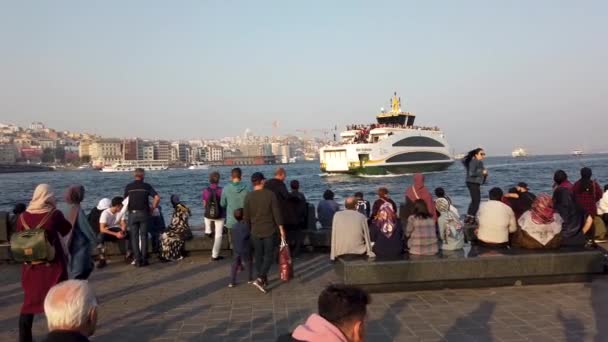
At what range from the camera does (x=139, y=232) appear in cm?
840

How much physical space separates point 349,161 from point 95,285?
5278cm

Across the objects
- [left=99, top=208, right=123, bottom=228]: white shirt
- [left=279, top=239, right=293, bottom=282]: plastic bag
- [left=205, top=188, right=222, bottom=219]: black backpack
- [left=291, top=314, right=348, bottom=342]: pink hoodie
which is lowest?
[left=279, top=239, right=293, bottom=282]: plastic bag

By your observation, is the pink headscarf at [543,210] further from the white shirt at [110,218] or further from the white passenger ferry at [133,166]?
the white passenger ferry at [133,166]

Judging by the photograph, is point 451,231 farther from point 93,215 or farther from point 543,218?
point 93,215

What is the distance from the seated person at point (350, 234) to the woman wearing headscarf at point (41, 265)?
327 cm

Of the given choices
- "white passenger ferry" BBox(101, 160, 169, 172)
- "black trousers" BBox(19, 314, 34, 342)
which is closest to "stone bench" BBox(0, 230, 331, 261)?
"black trousers" BBox(19, 314, 34, 342)

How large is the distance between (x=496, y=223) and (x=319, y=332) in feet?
17.9

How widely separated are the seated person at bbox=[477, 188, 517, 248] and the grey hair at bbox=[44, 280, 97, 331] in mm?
5830

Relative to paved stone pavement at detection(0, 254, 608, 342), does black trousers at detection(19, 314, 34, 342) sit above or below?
above

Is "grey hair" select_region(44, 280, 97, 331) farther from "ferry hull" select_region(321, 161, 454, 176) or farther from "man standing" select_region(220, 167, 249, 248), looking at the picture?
"ferry hull" select_region(321, 161, 454, 176)

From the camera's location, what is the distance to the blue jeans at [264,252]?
22.0 ft

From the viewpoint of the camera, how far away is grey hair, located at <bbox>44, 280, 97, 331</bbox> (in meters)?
2.32

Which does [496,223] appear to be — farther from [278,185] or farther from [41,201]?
[41,201]

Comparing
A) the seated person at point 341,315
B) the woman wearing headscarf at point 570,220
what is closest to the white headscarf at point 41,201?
the seated person at point 341,315
